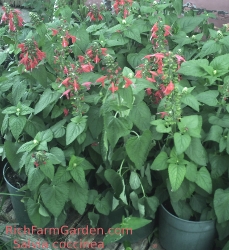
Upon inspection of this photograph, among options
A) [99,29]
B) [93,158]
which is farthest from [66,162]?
[99,29]

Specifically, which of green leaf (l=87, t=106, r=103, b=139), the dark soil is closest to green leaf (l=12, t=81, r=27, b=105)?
green leaf (l=87, t=106, r=103, b=139)

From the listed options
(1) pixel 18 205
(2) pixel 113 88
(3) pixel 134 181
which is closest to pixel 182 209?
(3) pixel 134 181

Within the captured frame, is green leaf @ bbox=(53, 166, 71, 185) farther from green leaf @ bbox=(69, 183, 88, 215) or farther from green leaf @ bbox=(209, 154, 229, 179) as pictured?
green leaf @ bbox=(209, 154, 229, 179)

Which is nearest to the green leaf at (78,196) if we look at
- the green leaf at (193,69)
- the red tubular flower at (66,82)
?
the red tubular flower at (66,82)

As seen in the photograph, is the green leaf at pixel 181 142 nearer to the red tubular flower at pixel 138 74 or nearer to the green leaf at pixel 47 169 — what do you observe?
the red tubular flower at pixel 138 74

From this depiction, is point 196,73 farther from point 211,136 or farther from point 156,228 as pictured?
point 156,228

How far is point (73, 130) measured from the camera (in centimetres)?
177

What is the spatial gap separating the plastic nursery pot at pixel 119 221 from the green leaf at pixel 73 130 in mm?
517

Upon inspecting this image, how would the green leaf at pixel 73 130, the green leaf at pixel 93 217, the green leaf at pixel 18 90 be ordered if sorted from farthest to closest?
the green leaf at pixel 93 217 < the green leaf at pixel 18 90 < the green leaf at pixel 73 130

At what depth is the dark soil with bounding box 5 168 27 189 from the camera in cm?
221

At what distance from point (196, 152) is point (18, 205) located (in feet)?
3.27

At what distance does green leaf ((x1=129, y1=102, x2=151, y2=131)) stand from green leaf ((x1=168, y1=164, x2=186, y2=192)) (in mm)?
200

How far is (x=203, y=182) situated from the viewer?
1.82m

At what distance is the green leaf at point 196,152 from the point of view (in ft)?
5.71
